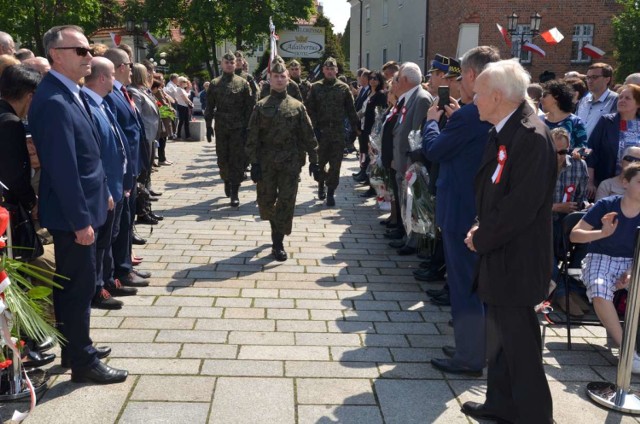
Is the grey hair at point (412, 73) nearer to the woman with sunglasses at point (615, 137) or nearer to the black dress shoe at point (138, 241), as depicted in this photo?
the woman with sunglasses at point (615, 137)

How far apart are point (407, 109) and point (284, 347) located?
3.31 m

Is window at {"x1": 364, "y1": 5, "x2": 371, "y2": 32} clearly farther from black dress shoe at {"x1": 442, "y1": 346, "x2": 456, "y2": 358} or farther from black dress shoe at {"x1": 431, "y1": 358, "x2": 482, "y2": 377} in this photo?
black dress shoe at {"x1": 431, "y1": 358, "x2": 482, "y2": 377}

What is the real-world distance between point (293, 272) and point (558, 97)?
3115mm

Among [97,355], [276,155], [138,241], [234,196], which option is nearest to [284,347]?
[97,355]

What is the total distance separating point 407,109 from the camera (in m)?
6.75

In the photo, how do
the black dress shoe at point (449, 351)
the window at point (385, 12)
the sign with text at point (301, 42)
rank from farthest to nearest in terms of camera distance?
1. the sign with text at point (301, 42)
2. the window at point (385, 12)
3. the black dress shoe at point (449, 351)

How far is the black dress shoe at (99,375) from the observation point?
3826 mm

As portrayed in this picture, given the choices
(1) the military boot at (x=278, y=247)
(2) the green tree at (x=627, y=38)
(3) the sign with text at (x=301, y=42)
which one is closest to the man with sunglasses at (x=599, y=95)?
(1) the military boot at (x=278, y=247)

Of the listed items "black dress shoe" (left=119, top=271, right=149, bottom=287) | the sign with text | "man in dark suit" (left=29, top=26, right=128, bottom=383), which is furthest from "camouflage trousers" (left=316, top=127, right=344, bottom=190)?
the sign with text

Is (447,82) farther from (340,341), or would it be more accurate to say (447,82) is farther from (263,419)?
(263,419)

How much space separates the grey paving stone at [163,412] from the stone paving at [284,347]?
10 millimetres

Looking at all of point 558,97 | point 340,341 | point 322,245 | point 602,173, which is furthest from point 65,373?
point 602,173

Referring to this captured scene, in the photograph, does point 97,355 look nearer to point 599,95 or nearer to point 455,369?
point 455,369

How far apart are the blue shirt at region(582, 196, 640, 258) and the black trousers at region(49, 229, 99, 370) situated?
354 centimetres
